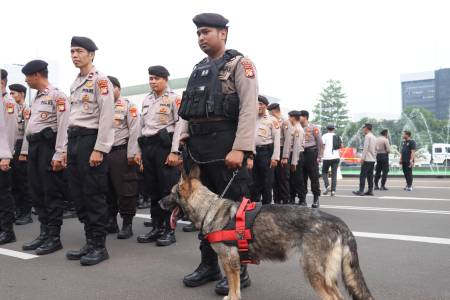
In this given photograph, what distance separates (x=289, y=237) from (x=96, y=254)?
2445mm

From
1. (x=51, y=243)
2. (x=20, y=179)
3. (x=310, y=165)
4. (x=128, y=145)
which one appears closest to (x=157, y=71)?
(x=128, y=145)

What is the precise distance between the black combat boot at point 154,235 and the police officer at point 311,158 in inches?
169

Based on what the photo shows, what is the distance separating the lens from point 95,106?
4.31 meters

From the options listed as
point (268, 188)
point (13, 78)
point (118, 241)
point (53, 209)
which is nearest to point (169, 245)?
point (118, 241)

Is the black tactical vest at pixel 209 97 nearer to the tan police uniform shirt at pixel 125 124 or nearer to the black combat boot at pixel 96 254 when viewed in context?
the black combat boot at pixel 96 254

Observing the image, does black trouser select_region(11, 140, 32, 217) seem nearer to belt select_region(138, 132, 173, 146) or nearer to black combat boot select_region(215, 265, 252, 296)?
belt select_region(138, 132, 173, 146)

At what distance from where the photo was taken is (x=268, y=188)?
24.1 feet

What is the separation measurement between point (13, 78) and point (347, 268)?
17037 millimetres

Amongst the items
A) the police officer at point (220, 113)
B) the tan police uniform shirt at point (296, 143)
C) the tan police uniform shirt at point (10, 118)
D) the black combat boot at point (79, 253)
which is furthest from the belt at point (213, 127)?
the tan police uniform shirt at point (296, 143)

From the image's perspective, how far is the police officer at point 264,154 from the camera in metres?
7.21

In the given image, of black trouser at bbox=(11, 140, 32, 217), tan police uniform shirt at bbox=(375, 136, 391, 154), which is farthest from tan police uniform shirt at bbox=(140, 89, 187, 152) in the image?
tan police uniform shirt at bbox=(375, 136, 391, 154)

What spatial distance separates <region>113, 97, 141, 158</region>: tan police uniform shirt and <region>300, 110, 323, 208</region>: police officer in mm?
4320

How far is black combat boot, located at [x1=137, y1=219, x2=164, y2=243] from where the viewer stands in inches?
209

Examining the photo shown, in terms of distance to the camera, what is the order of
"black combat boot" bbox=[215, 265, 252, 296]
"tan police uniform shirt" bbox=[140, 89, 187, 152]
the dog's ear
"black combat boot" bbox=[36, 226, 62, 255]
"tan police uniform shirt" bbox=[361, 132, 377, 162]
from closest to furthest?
1. the dog's ear
2. "black combat boot" bbox=[215, 265, 252, 296]
3. "black combat boot" bbox=[36, 226, 62, 255]
4. "tan police uniform shirt" bbox=[140, 89, 187, 152]
5. "tan police uniform shirt" bbox=[361, 132, 377, 162]
